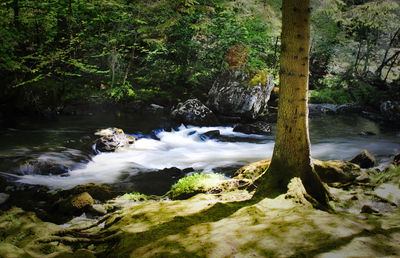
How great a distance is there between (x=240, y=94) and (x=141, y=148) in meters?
7.26

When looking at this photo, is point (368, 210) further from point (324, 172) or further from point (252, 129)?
point (252, 129)

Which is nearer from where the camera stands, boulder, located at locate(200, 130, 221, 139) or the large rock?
boulder, located at locate(200, 130, 221, 139)

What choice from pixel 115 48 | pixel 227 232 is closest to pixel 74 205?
pixel 227 232

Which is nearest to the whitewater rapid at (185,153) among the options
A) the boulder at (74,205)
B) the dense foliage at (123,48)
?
the boulder at (74,205)

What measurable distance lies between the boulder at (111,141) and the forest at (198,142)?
3.3 inches

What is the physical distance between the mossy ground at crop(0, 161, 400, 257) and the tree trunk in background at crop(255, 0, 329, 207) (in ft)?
1.29

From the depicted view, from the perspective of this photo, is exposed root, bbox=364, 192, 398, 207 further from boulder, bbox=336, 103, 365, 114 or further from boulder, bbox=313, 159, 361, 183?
boulder, bbox=336, 103, 365, 114

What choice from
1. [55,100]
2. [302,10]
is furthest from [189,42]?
[302,10]

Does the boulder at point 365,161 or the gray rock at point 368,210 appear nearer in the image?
the gray rock at point 368,210

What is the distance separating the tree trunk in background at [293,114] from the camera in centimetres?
363

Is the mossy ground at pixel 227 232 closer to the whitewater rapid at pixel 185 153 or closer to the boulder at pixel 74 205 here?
the boulder at pixel 74 205

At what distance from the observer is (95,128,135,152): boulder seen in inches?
384

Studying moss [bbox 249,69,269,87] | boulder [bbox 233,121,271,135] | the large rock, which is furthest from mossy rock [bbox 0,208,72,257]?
moss [bbox 249,69,269,87]

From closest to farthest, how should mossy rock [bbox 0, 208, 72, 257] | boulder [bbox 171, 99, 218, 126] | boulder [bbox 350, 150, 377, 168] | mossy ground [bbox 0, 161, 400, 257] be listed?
mossy ground [bbox 0, 161, 400, 257], mossy rock [bbox 0, 208, 72, 257], boulder [bbox 350, 150, 377, 168], boulder [bbox 171, 99, 218, 126]
